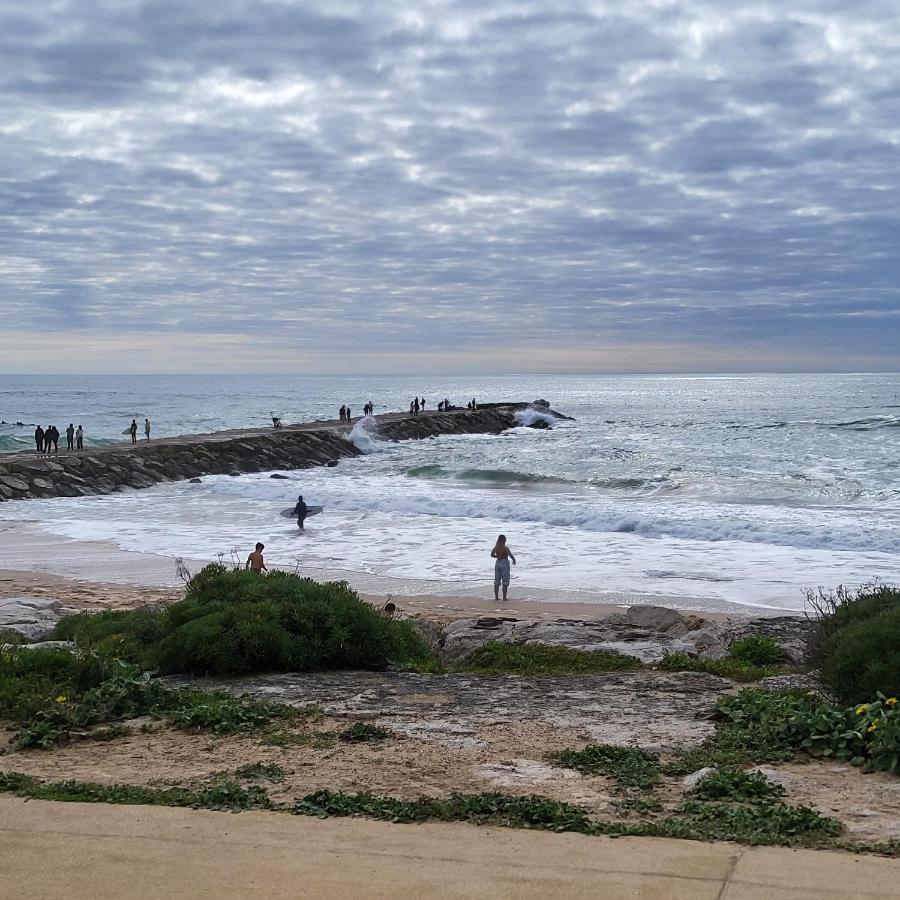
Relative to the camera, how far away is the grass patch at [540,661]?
9641mm

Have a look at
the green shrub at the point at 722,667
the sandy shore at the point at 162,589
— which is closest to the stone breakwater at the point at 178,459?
the sandy shore at the point at 162,589

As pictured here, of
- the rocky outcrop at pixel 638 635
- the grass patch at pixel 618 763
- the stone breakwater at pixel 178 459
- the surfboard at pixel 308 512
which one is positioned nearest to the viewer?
the grass patch at pixel 618 763

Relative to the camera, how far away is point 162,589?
18.4 m

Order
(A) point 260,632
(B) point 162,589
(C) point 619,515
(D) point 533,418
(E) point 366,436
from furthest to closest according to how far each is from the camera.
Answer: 1. (D) point 533,418
2. (E) point 366,436
3. (C) point 619,515
4. (B) point 162,589
5. (A) point 260,632

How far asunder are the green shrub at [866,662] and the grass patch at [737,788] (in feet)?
4.91

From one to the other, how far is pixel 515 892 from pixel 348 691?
4.24 m

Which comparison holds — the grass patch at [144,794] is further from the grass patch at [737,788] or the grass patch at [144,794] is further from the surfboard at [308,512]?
the surfboard at [308,512]

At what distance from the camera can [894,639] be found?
266 inches

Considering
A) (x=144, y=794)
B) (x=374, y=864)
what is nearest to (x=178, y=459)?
(x=144, y=794)

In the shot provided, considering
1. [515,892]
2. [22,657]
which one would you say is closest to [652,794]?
[515,892]

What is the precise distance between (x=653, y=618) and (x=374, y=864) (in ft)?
31.8

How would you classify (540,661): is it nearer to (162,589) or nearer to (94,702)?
(94,702)

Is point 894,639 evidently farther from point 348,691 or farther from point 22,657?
point 22,657

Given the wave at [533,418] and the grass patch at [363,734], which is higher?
the wave at [533,418]
